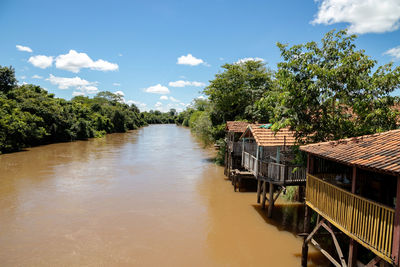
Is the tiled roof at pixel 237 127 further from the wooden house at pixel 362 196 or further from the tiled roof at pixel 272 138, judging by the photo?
the wooden house at pixel 362 196

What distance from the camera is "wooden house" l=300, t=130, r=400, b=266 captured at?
242 inches

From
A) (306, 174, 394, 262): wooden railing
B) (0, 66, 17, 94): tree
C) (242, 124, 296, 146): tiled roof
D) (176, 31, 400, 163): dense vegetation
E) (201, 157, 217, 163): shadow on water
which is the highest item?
(0, 66, 17, 94): tree

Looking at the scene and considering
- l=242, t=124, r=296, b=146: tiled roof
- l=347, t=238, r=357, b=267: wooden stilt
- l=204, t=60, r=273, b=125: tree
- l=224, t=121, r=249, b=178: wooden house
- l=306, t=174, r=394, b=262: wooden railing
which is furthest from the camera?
l=204, t=60, r=273, b=125: tree

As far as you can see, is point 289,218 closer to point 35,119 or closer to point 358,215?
point 358,215

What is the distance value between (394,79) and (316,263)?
7.88 meters

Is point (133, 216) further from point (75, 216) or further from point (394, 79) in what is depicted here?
point (394, 79)

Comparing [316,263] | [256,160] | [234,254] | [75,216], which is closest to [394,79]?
[256,160]

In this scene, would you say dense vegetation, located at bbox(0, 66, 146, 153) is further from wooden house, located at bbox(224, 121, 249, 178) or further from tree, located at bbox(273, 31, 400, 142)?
tree, located at bbox(273, 31, 400, 142)

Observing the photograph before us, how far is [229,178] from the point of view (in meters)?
22.7

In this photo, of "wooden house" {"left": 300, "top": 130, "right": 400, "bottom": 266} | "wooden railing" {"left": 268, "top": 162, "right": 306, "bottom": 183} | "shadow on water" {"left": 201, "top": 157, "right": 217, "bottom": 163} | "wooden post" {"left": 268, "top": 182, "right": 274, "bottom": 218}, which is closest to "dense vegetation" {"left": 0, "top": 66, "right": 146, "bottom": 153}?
"shadow on water" {"left": 201, "top": 157, "right": 217, "bottom": 163}

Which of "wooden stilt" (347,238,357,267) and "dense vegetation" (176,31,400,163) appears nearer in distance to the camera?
"wooden stilt" (347,238,357,267)

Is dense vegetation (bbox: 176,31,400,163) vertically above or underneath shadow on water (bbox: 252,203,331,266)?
above

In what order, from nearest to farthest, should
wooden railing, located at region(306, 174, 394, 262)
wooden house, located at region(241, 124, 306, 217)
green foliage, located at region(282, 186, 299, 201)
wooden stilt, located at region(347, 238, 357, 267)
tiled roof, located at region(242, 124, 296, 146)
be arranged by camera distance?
1. wooden railing, located at region(306, 174, 394, 262)
2. wooden stilt, located at region(347, 238, 357, 267)
3. wooden house, located at region(241, 124, 306, 217)
4. tiled roof, located at region(242, 124, 296, 146)
5. green foliage, located at region(282, 186, 299, 201)

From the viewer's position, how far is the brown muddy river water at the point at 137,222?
10625 millimetres
